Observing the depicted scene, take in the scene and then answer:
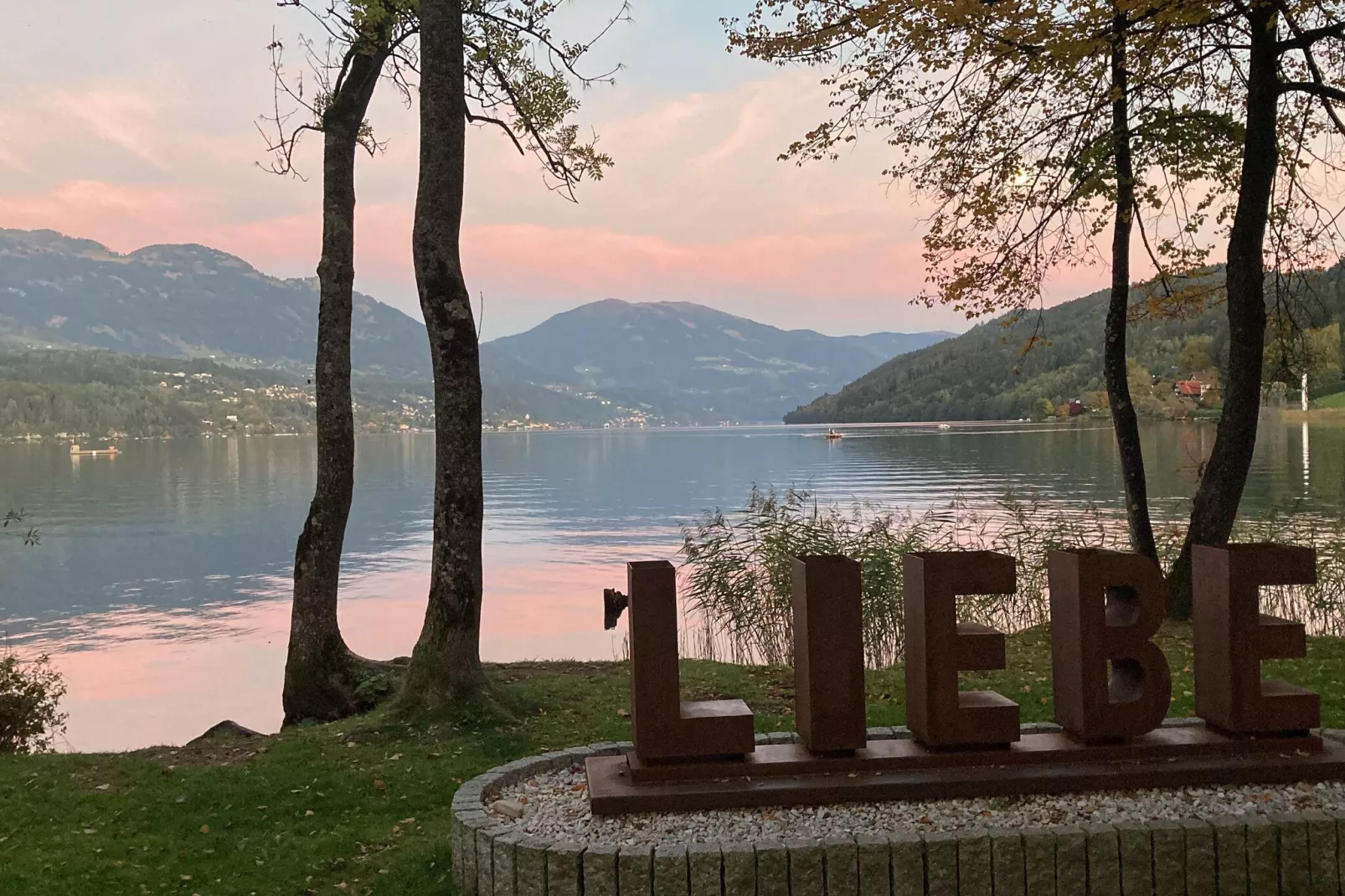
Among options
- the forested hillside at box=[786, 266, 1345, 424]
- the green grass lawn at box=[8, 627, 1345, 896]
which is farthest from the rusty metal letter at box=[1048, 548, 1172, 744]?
the forested hillside at box=[786, 266, 1345, 424]

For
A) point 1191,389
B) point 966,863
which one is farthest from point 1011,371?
point 966,863

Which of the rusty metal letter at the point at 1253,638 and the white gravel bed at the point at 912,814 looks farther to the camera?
the rusty metal letter at the point at 1253,638

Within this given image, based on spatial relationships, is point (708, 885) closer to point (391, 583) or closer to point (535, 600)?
point (535, 600)

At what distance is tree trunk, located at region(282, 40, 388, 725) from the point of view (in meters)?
8.76

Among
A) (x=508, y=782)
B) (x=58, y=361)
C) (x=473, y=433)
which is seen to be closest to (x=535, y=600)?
(x=473, y=433)

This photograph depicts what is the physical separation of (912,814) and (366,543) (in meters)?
27.5

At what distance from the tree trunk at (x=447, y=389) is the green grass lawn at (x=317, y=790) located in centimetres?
45

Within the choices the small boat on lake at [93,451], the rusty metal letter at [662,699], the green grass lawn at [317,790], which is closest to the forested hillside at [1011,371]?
the green grass lawn at [317,790]

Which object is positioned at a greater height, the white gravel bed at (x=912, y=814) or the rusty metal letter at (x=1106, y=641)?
the rusty metal letter at (x=1106, y=641)

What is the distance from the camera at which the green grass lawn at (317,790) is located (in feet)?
15.5

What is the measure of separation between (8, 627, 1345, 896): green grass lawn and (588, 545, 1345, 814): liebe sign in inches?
52.4

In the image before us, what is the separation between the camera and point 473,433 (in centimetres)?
743

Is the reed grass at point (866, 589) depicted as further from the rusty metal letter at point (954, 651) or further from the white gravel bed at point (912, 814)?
the white gravel bed at point (912, 814)

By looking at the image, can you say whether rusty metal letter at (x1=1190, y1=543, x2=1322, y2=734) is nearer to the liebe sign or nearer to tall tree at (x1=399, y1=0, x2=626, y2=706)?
the liebe sign
